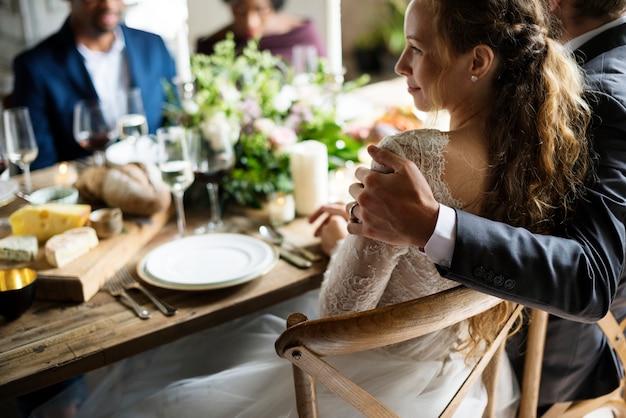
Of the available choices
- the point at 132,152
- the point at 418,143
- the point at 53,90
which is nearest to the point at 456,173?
the point at 418,143

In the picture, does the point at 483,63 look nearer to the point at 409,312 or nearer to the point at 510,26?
the point at 510,26

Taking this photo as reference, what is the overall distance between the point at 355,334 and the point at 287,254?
0.62 m

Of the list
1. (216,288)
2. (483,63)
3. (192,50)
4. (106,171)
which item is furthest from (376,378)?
(192,50)

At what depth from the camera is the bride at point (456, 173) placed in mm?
1062

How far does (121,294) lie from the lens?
4.29ft

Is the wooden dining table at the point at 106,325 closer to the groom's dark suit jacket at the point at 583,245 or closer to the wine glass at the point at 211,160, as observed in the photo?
the wine glass at the point at 211,160

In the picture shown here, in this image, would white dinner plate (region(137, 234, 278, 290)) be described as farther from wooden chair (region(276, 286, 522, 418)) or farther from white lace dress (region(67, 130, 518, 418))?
wooden chair (region(276, 286, 522, 418))

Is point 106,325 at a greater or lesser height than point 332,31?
lesser

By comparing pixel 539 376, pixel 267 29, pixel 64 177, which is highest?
pixel 267 29

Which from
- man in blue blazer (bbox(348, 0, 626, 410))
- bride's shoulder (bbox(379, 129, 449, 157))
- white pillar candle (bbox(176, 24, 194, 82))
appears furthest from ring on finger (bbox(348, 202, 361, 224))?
white pillar candle (bbox(176, 24, 194, 82))

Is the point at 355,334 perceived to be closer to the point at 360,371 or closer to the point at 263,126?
the point at 360,371

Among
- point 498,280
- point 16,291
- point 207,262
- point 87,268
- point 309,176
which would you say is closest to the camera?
point 498,280

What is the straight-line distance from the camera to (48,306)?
127cm

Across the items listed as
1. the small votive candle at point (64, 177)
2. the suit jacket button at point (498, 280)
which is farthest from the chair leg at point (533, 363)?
the small votive candle at point (64, 177)
